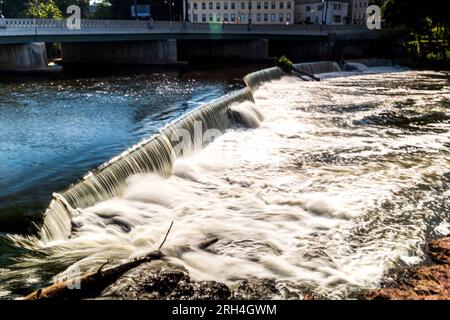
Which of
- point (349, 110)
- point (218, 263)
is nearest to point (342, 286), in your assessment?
point (218, 263)

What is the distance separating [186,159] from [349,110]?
486 inches

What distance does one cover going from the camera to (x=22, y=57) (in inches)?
1469

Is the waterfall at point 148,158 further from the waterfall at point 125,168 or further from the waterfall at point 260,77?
the waterfall at point 260,77

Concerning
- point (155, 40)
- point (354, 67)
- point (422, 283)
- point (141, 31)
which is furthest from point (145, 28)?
point (422, 283)

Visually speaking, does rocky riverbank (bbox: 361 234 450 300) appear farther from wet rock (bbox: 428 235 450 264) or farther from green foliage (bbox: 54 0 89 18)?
green foliage (bbox: 54 0 89 18)

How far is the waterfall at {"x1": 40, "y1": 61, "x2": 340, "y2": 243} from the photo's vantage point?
9.76 m

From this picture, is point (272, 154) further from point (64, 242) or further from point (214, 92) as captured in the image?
point (214, 92)

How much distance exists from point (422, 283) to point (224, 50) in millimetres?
51044

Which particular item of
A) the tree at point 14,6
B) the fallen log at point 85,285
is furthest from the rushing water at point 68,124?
the tree at point 14,6

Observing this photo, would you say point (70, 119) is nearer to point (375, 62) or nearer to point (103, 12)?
point (375, 62)

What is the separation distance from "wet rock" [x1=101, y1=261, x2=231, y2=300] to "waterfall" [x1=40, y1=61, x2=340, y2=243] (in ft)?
7.35

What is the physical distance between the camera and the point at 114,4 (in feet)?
284

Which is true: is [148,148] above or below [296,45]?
below

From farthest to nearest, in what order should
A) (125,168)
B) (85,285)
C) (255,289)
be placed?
(125,168) < (255,289) < (85,285)
